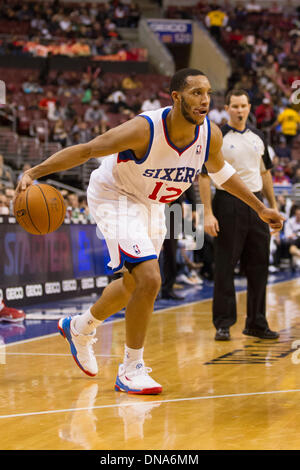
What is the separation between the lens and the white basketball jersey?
14.7ft

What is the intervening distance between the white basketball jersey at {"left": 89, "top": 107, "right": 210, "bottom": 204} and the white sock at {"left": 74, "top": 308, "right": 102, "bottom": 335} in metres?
0.85

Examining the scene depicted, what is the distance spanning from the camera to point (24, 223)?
4570mm

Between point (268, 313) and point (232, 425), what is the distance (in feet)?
16.7

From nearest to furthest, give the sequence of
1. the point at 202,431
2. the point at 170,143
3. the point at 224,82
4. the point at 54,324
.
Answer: the point at 202,431 < the point at 170,143 < the point at 54,324 < the point at 224,82

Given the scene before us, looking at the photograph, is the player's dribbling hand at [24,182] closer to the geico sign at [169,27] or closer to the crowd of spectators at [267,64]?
the crowd of spectators at [267,64]

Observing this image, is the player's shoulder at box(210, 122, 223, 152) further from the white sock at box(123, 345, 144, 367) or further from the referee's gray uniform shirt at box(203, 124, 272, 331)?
the referee's gray uniform shirt at box(203, 124, 272, 331)

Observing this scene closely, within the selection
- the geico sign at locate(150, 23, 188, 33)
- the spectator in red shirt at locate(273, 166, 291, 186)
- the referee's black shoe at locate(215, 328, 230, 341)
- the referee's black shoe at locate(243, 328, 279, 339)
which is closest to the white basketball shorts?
the referee's black shoe at locate(215, 328, 230, 341)

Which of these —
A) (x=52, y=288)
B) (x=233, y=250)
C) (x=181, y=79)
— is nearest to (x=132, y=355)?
(x=181, y=79)

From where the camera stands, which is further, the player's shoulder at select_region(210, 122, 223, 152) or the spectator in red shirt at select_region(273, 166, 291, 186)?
the spectator in red shirt at select_region(273, 166, 291, 186)

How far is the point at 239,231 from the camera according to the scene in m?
6.68

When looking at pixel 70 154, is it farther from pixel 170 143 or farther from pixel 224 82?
pixel 224 82

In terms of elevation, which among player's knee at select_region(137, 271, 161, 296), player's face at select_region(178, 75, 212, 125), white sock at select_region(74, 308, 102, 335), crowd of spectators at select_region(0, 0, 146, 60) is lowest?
white sock at select_region(74, 308, 102, 335)

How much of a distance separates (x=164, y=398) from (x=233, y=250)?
2.55 metres
